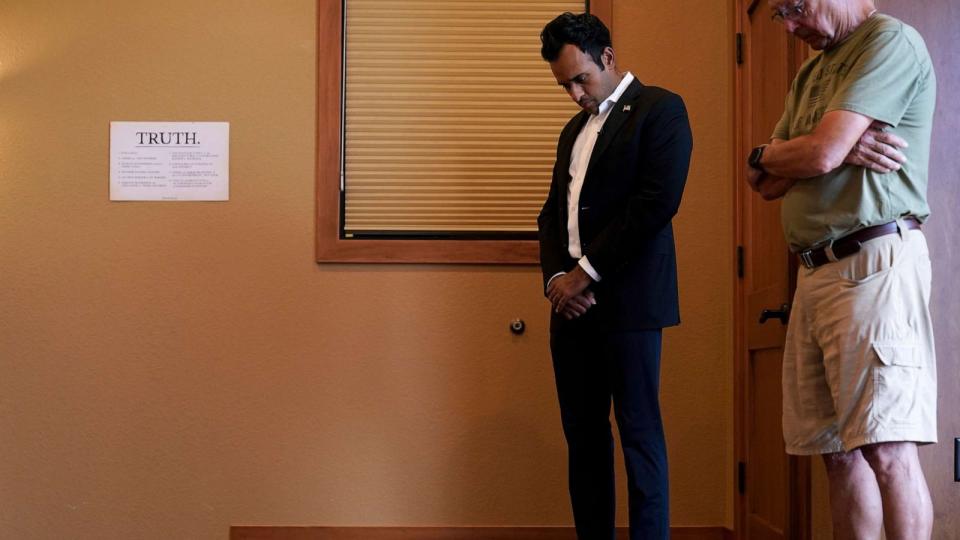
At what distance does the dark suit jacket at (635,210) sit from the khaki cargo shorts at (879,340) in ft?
1.68

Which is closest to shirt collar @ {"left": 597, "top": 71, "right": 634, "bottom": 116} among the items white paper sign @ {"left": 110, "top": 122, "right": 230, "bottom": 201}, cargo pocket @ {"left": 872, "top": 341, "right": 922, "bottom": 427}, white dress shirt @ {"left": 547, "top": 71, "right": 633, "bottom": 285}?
white dress shirt @ {"left": 547, "top": 71, "right": 633, "bottom": 285}

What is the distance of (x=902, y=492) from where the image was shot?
2.07m

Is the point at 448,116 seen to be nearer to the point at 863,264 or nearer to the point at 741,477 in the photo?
the point at 741,477

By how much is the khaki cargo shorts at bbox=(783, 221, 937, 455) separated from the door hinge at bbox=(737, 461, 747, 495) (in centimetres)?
120

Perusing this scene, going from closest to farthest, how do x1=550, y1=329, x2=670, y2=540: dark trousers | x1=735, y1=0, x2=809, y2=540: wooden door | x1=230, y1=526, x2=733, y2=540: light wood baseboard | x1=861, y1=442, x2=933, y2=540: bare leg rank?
x1=861, y1=442, x2=933, y2=540: bare leg
x1=550, y1=329, x2=670, y2=540: dark trousers
x1=735, y1=0, x2=809, y2=540: wooden door
x1=230, y1=526, x2=733, y2=540: light wood baseboard

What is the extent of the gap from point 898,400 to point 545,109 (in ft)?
6.31

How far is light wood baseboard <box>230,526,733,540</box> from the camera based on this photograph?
3.60 meters

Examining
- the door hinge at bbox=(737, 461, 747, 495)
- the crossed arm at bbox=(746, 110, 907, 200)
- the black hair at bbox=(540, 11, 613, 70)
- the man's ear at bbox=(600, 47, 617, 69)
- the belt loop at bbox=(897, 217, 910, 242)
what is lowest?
the door hinge at bbox=(737, 461, 747, 495)

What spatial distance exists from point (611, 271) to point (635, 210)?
16 cm

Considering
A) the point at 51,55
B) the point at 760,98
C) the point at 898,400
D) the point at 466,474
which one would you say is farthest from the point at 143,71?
the point at 898,400

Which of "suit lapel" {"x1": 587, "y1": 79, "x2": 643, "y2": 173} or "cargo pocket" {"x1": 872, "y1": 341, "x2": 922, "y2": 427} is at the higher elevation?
"suit lapel" {"x1": 587, "y1": 79, "x2": 643, "y2": 173}

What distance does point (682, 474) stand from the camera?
3.63 m

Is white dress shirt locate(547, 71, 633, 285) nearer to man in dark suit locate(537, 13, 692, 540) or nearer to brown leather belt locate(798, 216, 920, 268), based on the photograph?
man in dark suit locate(537, 13, 692, 540)

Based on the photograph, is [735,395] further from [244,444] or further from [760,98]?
[244,444]
